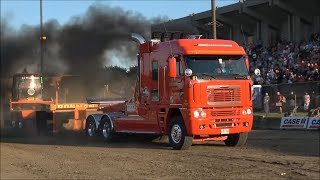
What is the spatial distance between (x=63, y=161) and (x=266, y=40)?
32806mm

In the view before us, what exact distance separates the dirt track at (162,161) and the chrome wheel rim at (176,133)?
0.37 metres

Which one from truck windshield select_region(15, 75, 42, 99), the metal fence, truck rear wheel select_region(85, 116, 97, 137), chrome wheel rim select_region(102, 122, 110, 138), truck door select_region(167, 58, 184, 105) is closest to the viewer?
truck door select_region(167, 58, 184, 105)

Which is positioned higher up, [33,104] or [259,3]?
[259,3]

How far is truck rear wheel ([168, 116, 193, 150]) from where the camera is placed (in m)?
13.4

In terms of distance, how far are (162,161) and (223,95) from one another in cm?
288

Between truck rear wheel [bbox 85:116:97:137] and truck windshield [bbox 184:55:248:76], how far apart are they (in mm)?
5432

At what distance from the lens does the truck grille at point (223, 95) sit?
43.1ft

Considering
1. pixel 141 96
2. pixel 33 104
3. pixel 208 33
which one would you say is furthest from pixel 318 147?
pixel 208 33

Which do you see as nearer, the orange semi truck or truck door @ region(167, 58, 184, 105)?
the orange semi truck

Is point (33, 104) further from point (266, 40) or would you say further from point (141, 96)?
point (266, 40)

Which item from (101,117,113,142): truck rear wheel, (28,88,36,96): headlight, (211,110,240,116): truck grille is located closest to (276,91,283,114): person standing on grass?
(101,117,113,142): truck rear wheel

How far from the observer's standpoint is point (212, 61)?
13.4m

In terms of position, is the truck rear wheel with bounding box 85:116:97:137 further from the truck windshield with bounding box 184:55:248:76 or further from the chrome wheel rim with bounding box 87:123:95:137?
the truck windshield with bounding box 184:55:248:76

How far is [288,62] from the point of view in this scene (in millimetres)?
32375
